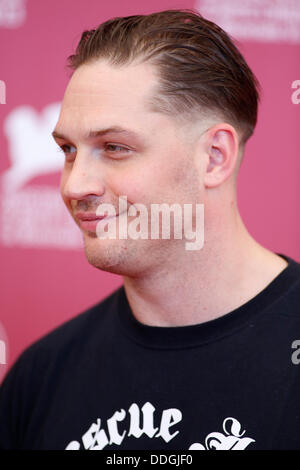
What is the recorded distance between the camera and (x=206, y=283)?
1222 millimetres

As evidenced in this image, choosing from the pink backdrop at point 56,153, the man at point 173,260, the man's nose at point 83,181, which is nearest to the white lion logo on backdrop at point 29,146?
the pink backdrop at point 56,153

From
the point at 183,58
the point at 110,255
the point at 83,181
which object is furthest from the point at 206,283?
the point at 183,58

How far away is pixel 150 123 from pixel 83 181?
17 centimetres

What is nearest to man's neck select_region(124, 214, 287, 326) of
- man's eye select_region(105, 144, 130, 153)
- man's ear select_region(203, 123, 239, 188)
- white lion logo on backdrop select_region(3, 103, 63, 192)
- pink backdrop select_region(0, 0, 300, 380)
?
man's ear select_region(203, 123, 239, 188)

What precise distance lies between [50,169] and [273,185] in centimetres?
75

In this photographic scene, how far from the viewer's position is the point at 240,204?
77.8 inches

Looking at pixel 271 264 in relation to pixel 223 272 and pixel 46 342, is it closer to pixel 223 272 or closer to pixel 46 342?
pixel 223 272

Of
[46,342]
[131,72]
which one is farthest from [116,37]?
[46,342]

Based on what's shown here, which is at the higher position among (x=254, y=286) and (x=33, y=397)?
(x=254, y=286)

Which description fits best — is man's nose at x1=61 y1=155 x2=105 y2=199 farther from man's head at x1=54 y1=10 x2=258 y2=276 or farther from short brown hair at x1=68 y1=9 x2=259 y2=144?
short brown hair at x1=68 y1=9 x2=259 y2=144

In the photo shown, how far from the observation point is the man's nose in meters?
1.16

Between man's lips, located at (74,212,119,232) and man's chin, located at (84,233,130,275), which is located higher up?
man's lips, located at (74,212,119,232)

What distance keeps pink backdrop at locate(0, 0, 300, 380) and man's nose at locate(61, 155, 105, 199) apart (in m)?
0.89

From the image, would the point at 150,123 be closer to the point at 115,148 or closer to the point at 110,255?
the point at 115,148
